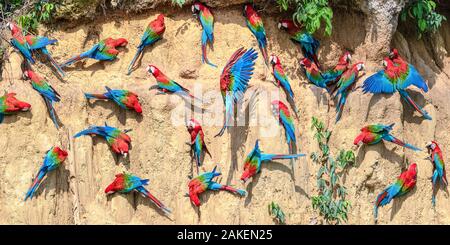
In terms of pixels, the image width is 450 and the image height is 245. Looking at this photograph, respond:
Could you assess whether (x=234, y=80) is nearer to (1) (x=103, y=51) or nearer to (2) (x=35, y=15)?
(1) (x=103, y=51)

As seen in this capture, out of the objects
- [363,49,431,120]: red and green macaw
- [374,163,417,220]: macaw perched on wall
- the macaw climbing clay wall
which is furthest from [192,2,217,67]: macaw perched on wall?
[374,163,417,220]: macaw perched on wall

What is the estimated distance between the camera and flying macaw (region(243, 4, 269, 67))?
29.0 ft

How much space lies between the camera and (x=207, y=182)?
857 centimetres

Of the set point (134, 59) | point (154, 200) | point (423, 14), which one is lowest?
point (154, 200)

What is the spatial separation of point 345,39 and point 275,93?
89 centimetres

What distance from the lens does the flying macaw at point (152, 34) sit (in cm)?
876

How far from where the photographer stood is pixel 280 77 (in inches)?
347

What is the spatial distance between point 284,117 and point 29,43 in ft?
7.55

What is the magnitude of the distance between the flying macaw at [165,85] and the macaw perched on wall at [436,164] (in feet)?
7.32

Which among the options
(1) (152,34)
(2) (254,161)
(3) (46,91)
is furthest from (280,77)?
(3) (46,91)

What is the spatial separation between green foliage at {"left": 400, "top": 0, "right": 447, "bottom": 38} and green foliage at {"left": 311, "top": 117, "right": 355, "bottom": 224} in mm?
1299

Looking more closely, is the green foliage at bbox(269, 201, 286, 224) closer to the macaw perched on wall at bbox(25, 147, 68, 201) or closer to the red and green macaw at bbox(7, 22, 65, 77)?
the macaw perched on wall at bbox(25, 147, 68, 201)

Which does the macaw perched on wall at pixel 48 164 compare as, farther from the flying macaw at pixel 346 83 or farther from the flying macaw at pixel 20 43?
the flying macaw at pixel 346 83

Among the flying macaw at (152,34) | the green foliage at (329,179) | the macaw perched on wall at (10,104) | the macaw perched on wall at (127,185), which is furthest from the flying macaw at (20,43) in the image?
the green foliage at (329,179)
